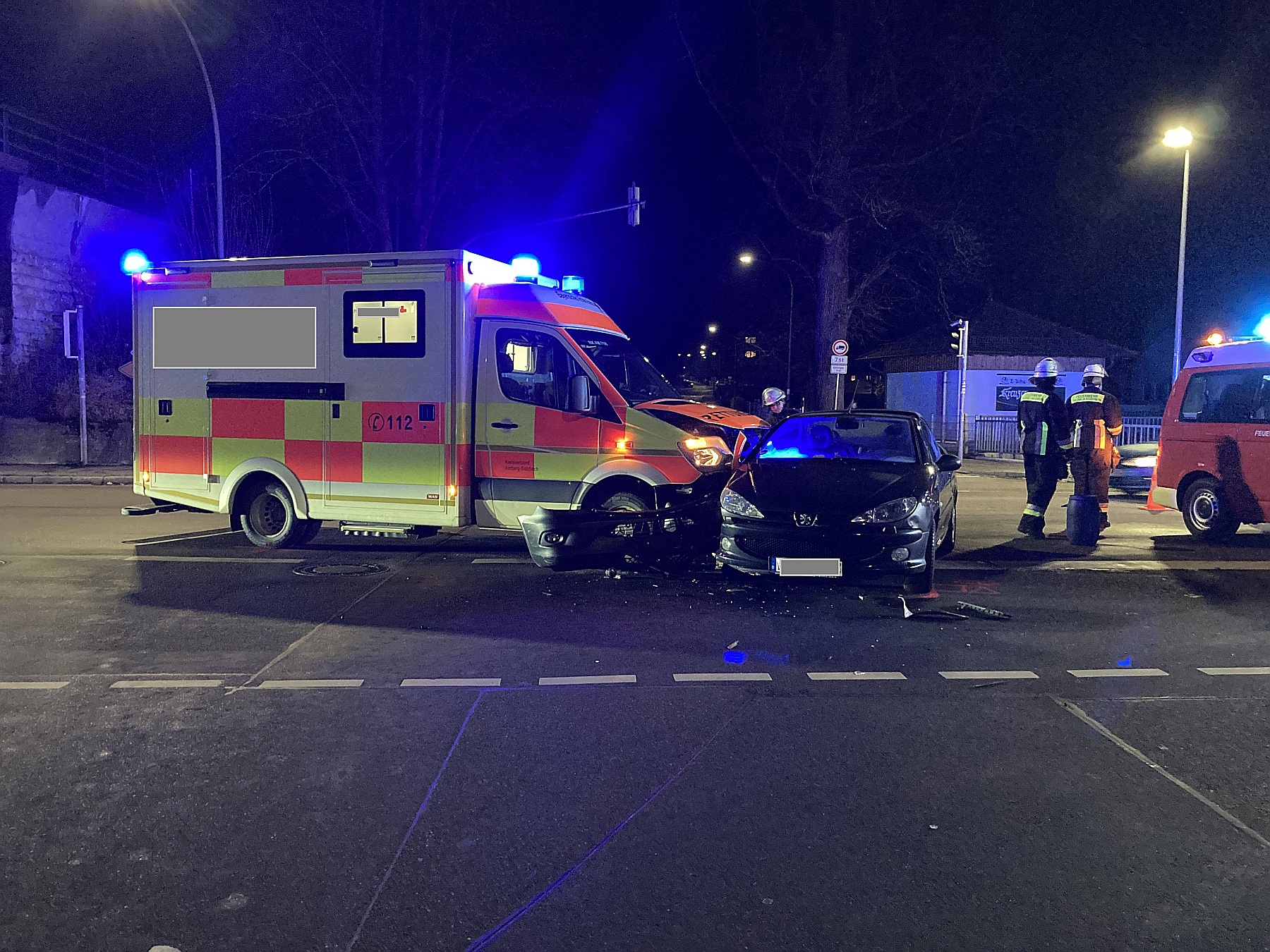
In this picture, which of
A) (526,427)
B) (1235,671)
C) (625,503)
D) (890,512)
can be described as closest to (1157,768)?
(1235,671)

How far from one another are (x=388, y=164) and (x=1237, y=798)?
84.9 feet

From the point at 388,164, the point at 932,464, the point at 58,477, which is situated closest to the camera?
the point at 932,464

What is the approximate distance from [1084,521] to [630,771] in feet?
26.7

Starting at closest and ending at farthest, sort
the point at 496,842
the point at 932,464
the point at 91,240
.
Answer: the point at 496,842 → the point at 932,464 → the point at 91,240

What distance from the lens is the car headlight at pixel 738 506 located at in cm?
787

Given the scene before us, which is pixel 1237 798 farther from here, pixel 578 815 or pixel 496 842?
pixel 496 842

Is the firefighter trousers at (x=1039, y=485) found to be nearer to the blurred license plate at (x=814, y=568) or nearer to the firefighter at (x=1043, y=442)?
the firefighter at (x=1043, y=442)

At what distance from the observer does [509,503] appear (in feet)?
31.4

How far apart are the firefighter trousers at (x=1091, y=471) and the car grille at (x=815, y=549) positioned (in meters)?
4.69

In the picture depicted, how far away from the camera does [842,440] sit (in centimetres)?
908

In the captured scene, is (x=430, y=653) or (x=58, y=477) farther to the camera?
(x=58, y=477)

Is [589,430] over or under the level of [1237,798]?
over

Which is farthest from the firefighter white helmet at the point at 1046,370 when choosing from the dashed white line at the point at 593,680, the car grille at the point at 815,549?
the dashed white line at the point at 593,680

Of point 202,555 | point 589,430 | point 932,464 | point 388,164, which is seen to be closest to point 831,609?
point 932,464
